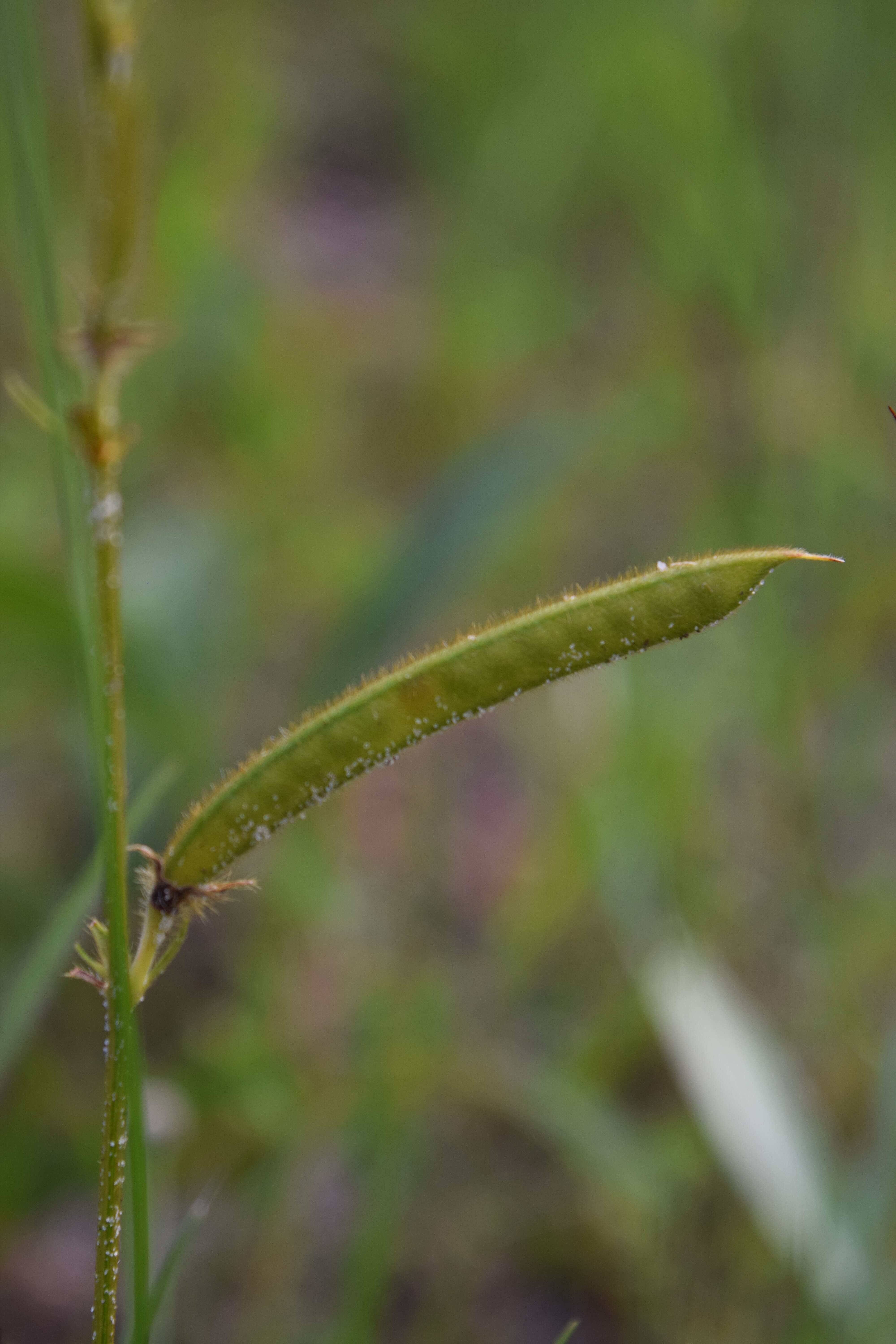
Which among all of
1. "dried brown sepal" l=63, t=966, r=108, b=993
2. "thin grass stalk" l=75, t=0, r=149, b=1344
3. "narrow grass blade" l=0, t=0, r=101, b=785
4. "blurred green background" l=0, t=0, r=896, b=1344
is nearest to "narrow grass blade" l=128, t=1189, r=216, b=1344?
"thin grass stalk" l=75, t=0, r=149, b=1344

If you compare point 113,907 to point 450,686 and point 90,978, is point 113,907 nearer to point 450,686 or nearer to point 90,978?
point 90,978

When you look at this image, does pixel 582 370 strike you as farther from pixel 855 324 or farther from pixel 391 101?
pixel 391 101

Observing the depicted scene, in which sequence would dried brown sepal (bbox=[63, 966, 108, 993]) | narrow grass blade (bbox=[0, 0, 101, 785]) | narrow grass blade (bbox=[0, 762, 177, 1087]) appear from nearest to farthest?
dried brown sepal (bbox=[63, 966, 108, 993]), narrow grass blade (bbox=[0, 0, 101, 785]), narrow grass blade (bbox=[0, 762, 177, 1087])

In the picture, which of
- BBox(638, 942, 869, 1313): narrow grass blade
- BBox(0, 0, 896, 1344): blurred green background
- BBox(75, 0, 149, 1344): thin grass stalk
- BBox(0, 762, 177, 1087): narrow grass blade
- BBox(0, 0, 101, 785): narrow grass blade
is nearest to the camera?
BBox(75, 0, 149, 1344): thin grass stalk

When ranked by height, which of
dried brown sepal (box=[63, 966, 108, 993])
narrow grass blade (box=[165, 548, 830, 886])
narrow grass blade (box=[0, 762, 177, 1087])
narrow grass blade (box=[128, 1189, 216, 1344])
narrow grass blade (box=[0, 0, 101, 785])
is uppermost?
narrow grass blade (box=[0, 0, 101, 785])

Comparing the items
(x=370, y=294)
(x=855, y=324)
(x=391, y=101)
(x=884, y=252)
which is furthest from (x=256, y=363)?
(x=391, y=101)

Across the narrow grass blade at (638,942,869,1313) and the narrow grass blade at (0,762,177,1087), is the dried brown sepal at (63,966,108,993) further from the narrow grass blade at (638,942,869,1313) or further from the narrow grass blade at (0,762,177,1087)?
the narrow grass blade at (638,942,869,1313)

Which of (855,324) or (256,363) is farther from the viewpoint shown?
(256,363)
